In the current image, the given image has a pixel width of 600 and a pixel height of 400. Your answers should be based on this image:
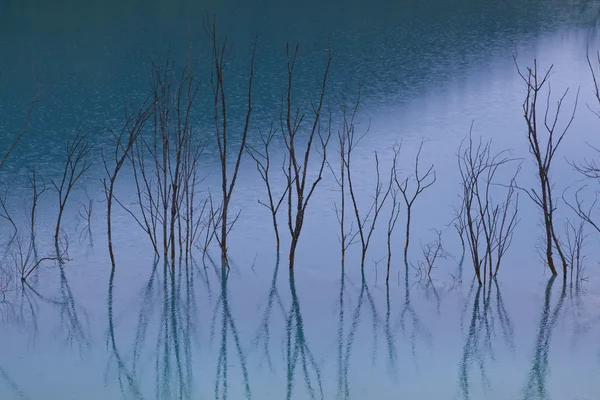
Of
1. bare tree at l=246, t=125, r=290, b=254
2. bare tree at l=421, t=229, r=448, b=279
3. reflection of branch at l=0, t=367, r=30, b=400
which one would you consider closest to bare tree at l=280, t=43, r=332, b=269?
bare tree at l=246, t=125, r=290, b=254

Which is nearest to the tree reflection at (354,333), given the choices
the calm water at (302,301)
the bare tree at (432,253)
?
the calm water at (302,301)

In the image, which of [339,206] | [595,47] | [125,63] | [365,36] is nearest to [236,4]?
[365,36]

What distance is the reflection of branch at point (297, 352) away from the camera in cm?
431

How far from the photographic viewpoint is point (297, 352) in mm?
4727

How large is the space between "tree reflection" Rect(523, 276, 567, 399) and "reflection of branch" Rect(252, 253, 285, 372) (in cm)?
128

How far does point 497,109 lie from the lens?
11.3 m

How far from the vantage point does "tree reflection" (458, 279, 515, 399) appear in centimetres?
441

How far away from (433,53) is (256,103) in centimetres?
456

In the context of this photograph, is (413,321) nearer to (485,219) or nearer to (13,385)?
(485,219)

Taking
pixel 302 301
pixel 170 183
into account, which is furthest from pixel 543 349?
pixel 170 183

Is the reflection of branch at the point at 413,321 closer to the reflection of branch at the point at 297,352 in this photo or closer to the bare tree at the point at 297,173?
the reflection of branch at the point at 297,352

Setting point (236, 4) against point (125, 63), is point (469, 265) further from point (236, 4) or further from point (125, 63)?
point (236, 4)

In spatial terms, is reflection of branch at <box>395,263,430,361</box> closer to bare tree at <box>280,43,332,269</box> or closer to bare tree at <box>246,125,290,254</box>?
bare tree at <box>280,43,332,269</box>

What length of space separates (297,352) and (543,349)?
130 centimetres
